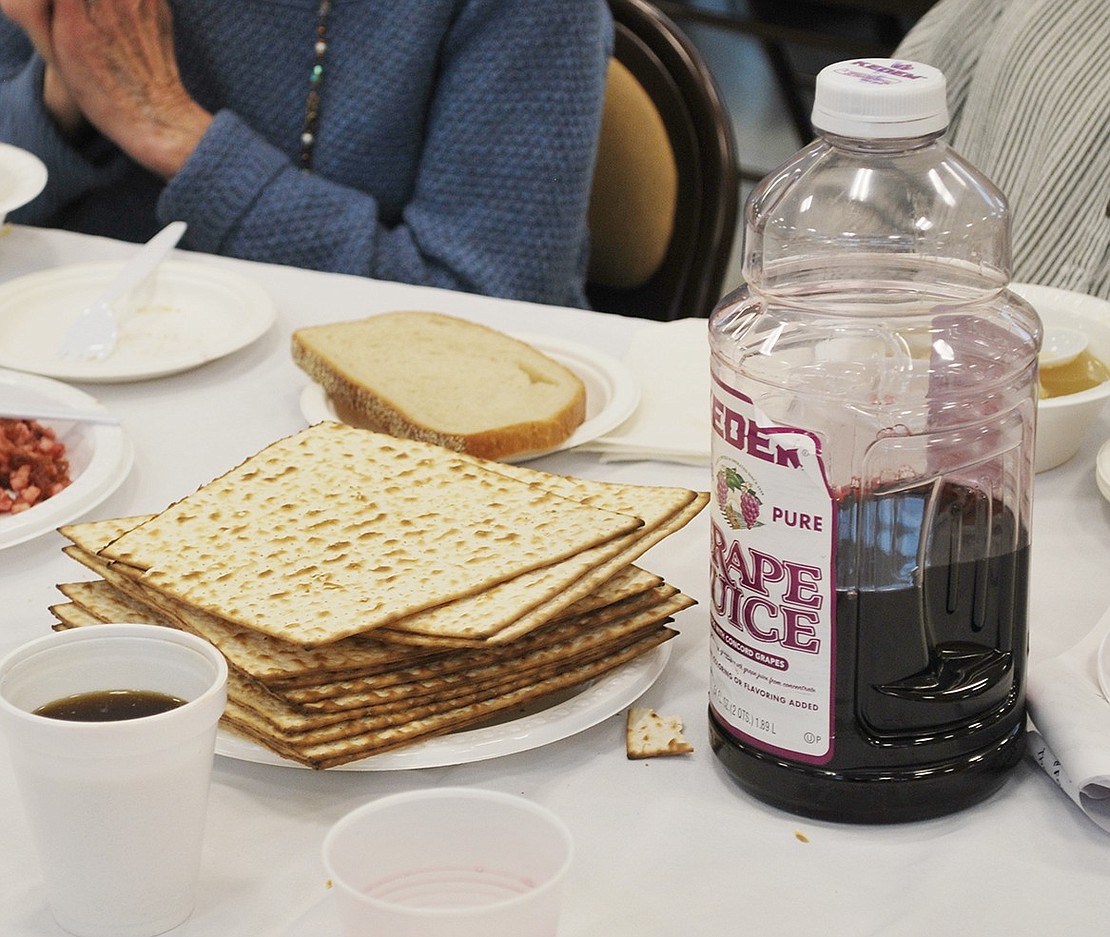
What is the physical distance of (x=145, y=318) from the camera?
144cm

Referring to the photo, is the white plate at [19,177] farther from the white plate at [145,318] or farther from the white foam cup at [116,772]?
the white foam cup at [116,772]

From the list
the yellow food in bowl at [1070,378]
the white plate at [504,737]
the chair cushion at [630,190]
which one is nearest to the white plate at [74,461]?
the white plate at [504,737]

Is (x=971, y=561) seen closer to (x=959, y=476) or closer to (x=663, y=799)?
(x=959, y=476)

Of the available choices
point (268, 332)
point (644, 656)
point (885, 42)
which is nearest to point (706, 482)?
point (644, 656)

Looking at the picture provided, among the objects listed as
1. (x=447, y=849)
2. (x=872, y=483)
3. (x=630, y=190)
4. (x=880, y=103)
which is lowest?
(x=630, y=190)

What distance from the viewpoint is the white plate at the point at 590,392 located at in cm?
118

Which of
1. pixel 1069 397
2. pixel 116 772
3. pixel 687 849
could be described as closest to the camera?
pixel 116 772

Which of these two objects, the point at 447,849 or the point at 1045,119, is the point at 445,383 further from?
the point at 1045,119

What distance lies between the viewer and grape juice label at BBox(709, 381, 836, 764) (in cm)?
66

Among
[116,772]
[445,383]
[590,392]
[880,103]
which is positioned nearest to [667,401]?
[590,392]

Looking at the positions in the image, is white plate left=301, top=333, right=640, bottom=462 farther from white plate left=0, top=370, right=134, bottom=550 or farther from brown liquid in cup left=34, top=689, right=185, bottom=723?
brown liquid in cup left=34, top=689, right=185, bottom=723

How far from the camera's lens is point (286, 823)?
0.75 m

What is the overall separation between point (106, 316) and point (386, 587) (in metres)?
0.73

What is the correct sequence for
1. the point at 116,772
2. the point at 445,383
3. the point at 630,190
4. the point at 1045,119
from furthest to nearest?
the point at 630,190, the point at 1045,119, the point at 445,383, the point at 116,772
